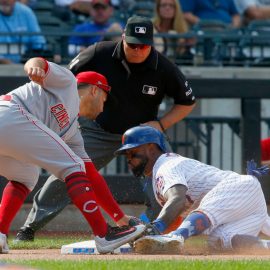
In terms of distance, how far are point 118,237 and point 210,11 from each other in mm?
8036

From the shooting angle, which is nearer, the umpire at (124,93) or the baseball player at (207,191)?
the baseball player at (207,191)

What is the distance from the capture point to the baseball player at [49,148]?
6.35 m

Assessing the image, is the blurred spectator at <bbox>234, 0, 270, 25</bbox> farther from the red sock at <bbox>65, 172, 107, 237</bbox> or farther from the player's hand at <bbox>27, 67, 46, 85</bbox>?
the red sock at <bbox>65, 172, 107, 237</bbox>

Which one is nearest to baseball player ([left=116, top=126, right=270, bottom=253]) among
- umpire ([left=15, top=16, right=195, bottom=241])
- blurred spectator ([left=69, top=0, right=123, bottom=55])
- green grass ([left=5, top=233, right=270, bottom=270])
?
green grass ([left=5, top=233, right=270, bottom=270])

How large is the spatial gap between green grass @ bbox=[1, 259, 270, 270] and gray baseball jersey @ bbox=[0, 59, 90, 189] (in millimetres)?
773

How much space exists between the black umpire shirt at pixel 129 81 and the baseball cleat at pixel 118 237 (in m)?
2.23

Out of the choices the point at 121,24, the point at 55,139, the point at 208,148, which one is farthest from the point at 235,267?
the point at 121,24

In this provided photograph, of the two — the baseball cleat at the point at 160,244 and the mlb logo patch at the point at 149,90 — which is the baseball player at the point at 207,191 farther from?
the mlb logo patch at the point at 149,90

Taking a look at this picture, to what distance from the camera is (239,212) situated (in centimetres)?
687

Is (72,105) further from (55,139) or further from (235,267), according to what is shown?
(235,267)

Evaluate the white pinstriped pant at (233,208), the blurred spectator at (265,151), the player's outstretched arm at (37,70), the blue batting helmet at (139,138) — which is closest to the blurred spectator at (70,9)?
the blurred spectator at (265,151)

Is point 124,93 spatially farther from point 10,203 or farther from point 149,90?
point 10,203

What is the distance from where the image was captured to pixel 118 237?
→ 6.37 m

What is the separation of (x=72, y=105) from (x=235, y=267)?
172 cm
